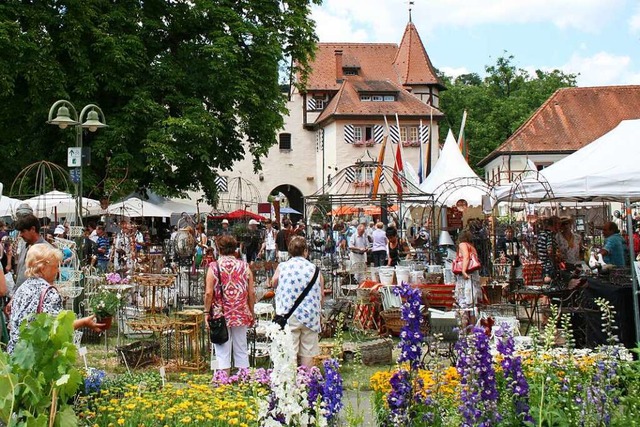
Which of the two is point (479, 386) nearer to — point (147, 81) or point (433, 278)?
point (433, 278)

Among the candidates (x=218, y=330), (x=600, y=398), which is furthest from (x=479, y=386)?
(x=218, y=330)

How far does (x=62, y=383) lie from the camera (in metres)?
4.08

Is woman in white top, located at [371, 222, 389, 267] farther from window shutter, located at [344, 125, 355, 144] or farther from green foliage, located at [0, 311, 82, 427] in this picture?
window shutter, located at [344, 125, 355, 144]

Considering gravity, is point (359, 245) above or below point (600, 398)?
above

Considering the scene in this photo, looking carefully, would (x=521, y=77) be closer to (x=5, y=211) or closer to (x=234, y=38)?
(x=234, y=38)

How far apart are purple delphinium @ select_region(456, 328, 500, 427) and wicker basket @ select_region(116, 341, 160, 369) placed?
20.0ft

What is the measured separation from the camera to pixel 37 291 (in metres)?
5.43

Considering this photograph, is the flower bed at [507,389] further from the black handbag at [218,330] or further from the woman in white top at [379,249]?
the woman in white top at [379,249]

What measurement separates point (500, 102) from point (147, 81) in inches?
1460

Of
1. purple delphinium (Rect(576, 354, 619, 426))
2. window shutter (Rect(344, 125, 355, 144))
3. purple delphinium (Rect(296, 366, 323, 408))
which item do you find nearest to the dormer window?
window shutter (Rect(344, 125, 355, 144))

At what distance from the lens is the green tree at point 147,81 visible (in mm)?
20547

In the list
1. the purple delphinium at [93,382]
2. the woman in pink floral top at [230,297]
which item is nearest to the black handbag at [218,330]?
the woman in pink floral top at [230,297]

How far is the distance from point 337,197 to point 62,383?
12770mm

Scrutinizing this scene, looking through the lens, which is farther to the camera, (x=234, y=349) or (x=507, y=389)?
(x=234, y=349)
